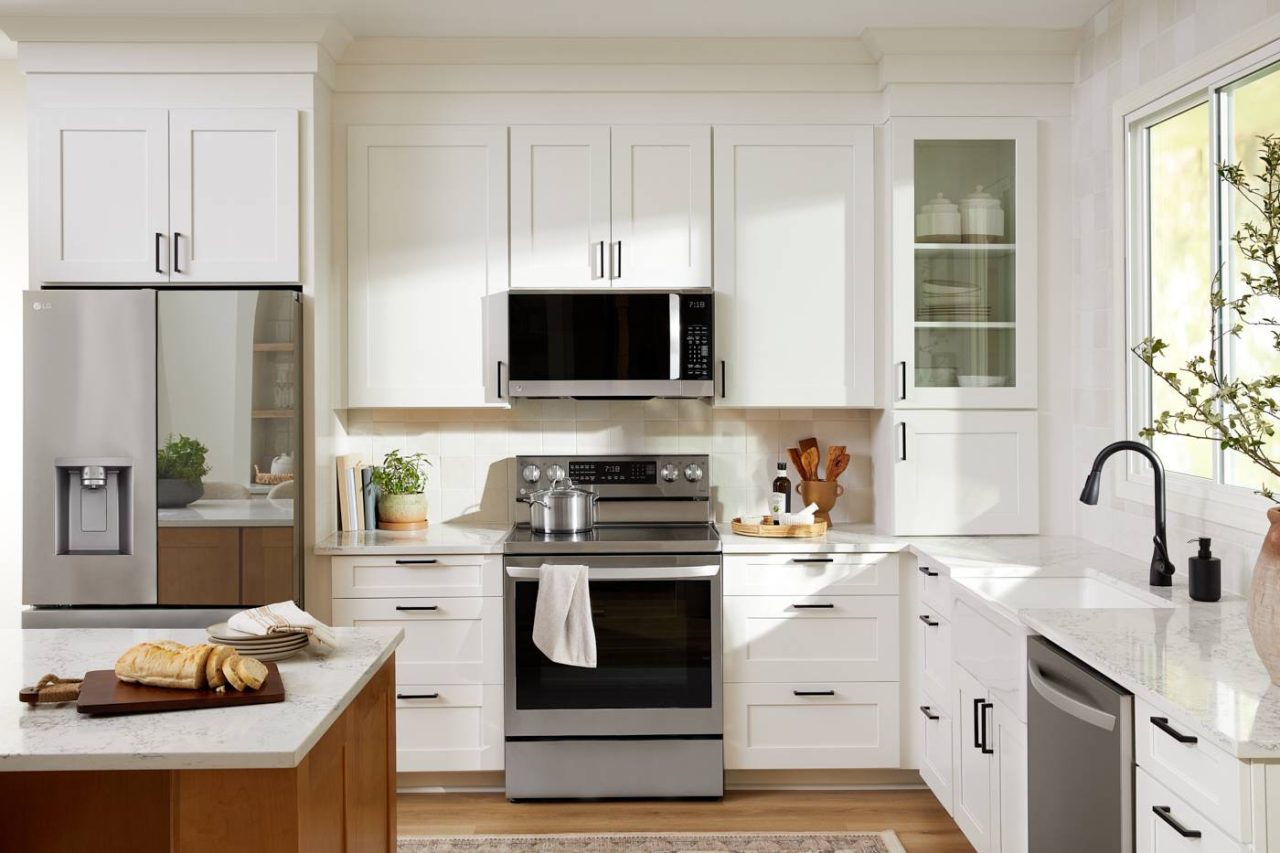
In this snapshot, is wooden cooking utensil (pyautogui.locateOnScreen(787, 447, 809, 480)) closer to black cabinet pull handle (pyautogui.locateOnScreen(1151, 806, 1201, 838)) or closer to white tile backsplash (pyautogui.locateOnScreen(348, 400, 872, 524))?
white tile backsplash (pyautogui.locateOnScreen(348, 400, 872, 524))

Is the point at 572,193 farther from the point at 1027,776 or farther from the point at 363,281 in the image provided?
the point at 1027,776

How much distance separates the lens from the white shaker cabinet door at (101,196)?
3279mm

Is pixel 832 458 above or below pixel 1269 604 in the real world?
above

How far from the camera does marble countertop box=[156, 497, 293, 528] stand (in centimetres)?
316

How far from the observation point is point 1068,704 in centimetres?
205

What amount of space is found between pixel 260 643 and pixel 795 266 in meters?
2.29

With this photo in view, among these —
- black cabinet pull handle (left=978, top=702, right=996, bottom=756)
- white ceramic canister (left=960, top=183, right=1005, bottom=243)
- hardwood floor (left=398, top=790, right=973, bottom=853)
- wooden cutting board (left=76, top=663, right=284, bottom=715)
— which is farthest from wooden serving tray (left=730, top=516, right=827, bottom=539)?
wooden cutting board (left=76, top=663, right=284, bottom=715)

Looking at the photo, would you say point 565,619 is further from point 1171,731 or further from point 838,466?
point 1171,731

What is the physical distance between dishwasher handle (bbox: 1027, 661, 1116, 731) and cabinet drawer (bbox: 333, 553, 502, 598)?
68.3 inches

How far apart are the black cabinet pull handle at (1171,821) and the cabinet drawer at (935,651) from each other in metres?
1.27

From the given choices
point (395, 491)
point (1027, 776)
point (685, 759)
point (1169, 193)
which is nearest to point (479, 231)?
point (395, 491)

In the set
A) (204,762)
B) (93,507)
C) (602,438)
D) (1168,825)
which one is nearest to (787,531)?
(602,438)

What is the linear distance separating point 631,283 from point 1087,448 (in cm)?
162

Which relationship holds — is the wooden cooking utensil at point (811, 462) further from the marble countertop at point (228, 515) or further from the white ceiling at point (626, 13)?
the marble countertop at point (228, 515)
